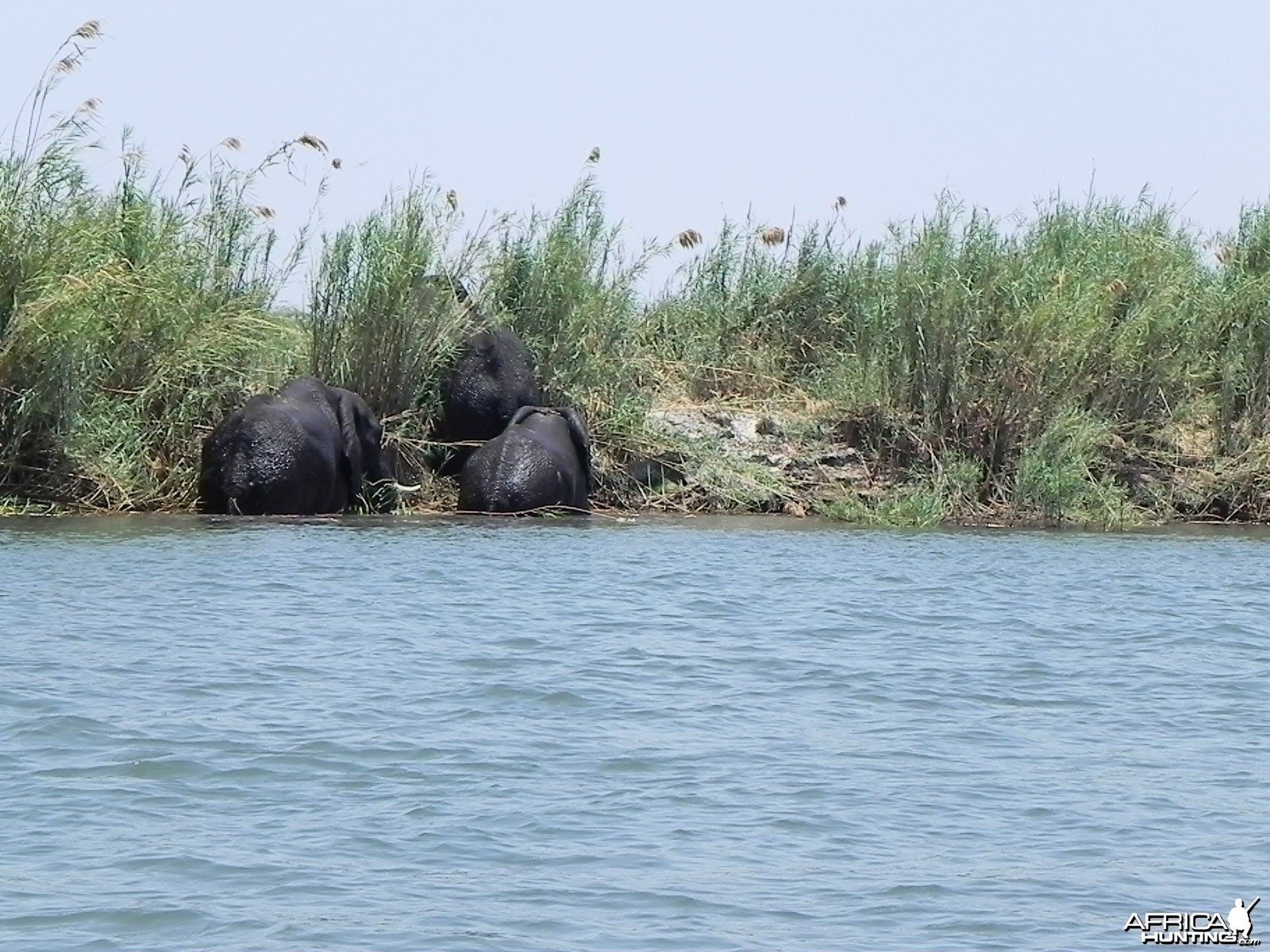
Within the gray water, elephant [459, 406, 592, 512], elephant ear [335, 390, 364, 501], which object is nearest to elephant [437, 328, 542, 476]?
elephant [459, 406, 592, 512]

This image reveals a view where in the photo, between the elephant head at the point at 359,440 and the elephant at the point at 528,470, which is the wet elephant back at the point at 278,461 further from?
the elephant at the point at 528,470

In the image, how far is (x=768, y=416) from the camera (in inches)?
730

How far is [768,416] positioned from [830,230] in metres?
3.02

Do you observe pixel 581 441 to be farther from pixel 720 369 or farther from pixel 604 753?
pixel 604 753

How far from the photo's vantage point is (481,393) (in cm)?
1708

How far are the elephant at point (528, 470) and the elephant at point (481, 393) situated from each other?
14.9 inches

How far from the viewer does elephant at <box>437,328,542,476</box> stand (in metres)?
17.1

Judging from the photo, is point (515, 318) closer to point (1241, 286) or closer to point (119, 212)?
point (119, 212)

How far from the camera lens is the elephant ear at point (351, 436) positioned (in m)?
16.0

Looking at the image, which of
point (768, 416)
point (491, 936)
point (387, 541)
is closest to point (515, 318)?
point (768, 416)
